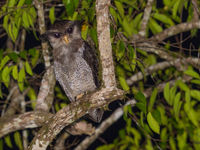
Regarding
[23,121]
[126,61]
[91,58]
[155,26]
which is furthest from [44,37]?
[155,26]

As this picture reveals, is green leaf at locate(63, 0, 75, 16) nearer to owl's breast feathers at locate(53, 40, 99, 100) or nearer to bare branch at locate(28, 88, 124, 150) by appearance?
bare branch at locate(28, 88, 124, 150)

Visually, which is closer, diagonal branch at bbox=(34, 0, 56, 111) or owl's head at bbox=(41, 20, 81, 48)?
owl's head at bbox=(41, 20, 81, 48)

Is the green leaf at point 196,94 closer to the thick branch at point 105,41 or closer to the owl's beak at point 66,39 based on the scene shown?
the thick branch at point 105,41

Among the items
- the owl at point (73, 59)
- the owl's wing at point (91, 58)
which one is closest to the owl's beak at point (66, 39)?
the owl at point (73, 59)

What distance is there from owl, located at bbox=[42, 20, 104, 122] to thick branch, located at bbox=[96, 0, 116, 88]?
0.67 metres

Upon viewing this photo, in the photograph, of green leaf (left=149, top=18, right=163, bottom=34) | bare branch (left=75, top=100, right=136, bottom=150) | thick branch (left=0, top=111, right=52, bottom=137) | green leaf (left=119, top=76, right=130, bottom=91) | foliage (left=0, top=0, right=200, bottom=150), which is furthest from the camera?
bare branch (left=75, top=100, right=136, bottom=150)

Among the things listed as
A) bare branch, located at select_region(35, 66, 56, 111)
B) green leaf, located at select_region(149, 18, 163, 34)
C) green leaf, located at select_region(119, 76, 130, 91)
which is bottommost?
bare branch, located at select_region(35, 66, 56, 111)

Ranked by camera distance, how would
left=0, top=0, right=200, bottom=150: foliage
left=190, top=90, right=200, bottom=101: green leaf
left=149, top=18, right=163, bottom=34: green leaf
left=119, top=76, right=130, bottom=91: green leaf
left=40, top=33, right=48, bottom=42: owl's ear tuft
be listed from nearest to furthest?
left=0, top=0, right=200, bottom=150: foliage → left=119, top=76, right=130, bottom=91: green leaf → left=190, top=90, right=200, bottom=101: green leaf → left=40, top=33, right=48, bottom=42: owl's ear tuft → left=149, top=18, right=163, bottom=34: green leaf

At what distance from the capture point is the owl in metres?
3.03

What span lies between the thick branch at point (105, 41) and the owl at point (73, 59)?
0.67m

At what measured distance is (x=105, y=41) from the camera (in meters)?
2.30

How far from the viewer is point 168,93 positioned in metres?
2.90

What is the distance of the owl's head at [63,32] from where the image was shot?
313 centimetres

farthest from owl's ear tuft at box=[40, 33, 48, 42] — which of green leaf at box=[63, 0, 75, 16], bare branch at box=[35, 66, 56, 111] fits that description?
green leaf at box=[63, 0, 75, 16]
